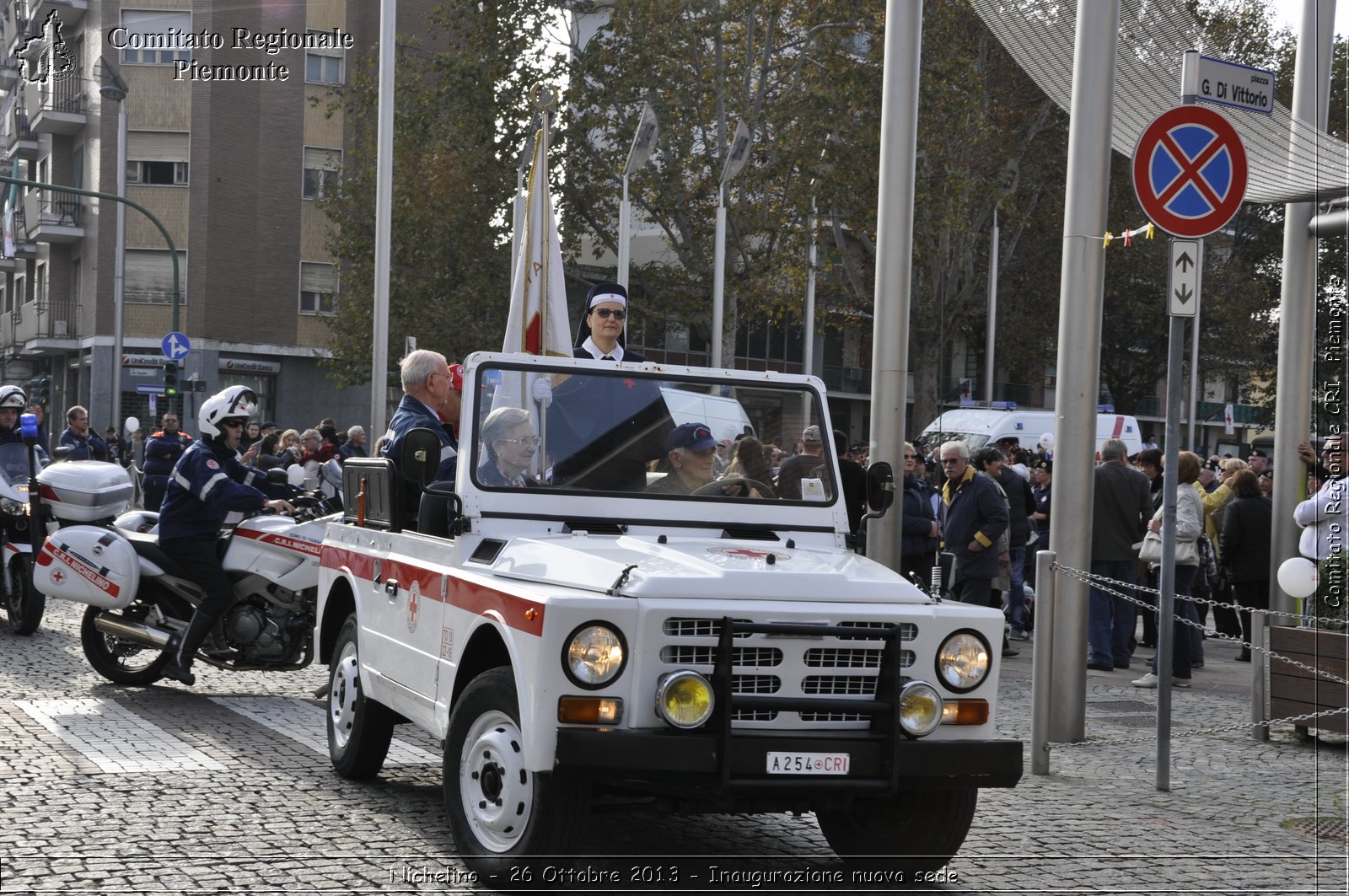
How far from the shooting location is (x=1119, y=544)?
13.2 m

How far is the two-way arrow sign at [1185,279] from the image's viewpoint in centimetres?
809

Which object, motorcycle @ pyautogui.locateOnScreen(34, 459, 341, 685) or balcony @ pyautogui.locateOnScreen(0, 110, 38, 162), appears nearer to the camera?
motorcycle @ pyautogui.locateOnScreen(34, 459, 341, 685)

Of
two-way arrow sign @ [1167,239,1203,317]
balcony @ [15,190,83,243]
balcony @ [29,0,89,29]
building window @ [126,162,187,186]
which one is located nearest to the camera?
two-way arrow sign @ [1167,239,1203,317]

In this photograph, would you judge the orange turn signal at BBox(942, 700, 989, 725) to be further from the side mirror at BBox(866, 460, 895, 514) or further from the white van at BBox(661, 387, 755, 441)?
the white van at BBox(661, 387, 755, 441)

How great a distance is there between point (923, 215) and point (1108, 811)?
3108cm

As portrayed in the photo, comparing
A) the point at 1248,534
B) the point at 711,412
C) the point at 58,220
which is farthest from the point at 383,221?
the point at 58,220

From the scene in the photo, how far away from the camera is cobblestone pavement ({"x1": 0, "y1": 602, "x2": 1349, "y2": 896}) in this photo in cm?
565

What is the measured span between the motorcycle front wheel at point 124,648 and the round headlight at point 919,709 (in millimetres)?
6251

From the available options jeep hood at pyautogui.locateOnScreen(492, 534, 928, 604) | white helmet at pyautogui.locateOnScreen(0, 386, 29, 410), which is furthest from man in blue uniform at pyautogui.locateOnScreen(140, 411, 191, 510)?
jeep hood at pyautogui.locateOnScreen(492, 534, 928, 604)

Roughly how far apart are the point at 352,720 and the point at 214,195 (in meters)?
A: 43.2

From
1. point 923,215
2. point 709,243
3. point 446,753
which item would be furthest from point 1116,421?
point 446,753

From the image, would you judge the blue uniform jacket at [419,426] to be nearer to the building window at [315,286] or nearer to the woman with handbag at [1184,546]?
the woman with handbag at [1184,546]

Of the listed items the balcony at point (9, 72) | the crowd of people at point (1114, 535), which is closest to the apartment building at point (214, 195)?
the balcony at point (9, 72)

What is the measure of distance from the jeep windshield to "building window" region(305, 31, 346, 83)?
44728mm
